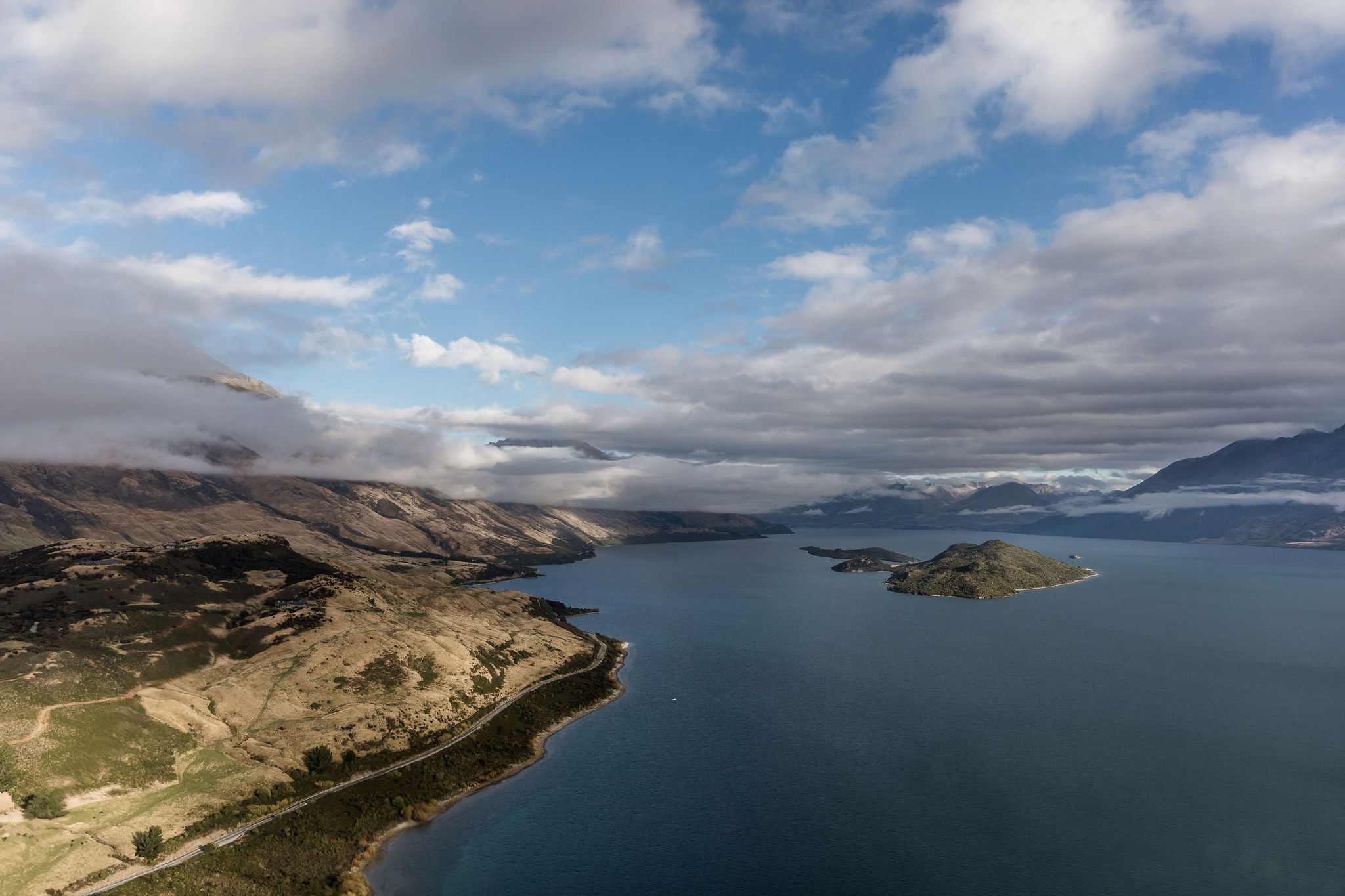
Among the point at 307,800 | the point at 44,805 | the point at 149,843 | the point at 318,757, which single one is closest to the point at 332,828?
the point at 307,800

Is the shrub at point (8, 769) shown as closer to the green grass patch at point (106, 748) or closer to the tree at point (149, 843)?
the green grass patch at point (106, 748)

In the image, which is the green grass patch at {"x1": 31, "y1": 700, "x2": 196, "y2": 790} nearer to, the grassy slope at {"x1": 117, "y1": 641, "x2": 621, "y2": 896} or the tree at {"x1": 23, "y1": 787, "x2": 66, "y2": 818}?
the tree at {"x1": 23, "y1": 787, "x2": 66, "y2": 818}

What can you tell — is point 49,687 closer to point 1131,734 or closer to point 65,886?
point 65,886

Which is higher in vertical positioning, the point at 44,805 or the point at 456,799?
the point at 44,805

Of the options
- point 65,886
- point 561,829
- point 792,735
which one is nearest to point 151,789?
point 65,886

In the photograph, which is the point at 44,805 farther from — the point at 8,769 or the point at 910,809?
the point at 910,809

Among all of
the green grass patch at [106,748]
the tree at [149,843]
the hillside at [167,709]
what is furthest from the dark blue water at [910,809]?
the green grass patch at [106,748]

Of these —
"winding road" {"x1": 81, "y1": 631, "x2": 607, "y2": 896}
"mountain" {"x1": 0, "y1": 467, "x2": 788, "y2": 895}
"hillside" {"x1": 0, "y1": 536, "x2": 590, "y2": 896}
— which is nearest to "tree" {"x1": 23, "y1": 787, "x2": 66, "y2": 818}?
"mountain" {"x1": 0, "y1": 467, "x2": 788, "y2": 895}

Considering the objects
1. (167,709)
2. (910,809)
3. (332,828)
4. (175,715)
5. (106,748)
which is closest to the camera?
(332,828)
